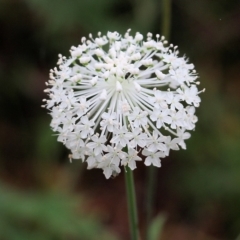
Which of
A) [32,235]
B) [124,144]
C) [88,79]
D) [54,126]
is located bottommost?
[32,235]

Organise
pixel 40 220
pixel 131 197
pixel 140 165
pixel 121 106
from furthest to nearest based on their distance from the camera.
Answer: pixel 140 165, pixel 40 220, pixel 131 197, pixel 121 106

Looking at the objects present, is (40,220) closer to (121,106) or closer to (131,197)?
(131,197)

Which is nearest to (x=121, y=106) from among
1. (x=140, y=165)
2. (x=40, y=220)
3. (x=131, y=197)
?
(x=131, y=197)

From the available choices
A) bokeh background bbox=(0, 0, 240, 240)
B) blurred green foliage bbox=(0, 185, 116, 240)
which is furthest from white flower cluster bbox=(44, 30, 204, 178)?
bokeh background bbox=(0, 0, 240, 240)

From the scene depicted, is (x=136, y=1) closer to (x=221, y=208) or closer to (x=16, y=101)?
(x=16, y=101)

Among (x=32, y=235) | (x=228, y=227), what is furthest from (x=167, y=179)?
(x=32, y=235)

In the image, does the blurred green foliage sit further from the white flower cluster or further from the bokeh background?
the white flower cluster

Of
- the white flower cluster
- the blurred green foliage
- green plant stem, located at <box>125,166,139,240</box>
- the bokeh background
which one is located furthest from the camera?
the bokeh background
